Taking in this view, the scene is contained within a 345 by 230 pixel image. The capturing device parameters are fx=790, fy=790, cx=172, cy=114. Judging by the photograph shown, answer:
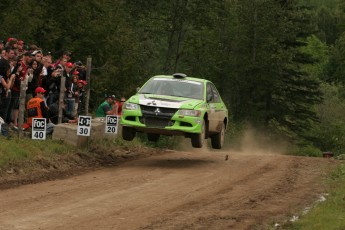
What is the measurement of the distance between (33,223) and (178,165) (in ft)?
28.0

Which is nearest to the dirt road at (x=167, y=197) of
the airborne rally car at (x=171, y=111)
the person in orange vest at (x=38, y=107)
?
the airborne rally car at (x=171, y=111)

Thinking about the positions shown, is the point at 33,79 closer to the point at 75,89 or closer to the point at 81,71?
the point at 75,89

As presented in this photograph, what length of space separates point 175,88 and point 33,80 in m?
3.44

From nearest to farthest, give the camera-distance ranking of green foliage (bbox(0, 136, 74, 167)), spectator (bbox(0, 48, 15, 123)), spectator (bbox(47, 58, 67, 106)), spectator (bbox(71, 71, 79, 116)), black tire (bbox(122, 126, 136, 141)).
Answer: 1. green foliage (bbox(0, 136, 74, 167))
2. spectator (bbox(0, 48, 15, 123))
3. black tire (bbox(122, 126, 136, 141))
4. spectator (bbox(47, 58, 67, 106))
5. spectator (bbox(71, 71, 79, 116))

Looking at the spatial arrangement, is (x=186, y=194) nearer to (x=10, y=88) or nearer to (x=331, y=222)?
(x=331, y=222)

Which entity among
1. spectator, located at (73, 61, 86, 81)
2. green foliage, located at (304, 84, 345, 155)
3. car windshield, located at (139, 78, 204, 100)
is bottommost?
green foliage, located at (304, 84, 345, 155)

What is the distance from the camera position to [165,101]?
59.2 ft

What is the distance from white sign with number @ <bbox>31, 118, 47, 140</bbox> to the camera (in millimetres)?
16781

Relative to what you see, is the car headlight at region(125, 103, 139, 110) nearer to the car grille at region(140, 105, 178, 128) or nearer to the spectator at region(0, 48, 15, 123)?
the car grille at region(140, 105, 178, 128)

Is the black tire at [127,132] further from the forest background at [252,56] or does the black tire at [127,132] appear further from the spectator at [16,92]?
the forest background at [252,56]

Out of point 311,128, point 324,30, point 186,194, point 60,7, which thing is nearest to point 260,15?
point 311,128

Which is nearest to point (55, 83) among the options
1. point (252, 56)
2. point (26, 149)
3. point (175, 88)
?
point (175, 88)

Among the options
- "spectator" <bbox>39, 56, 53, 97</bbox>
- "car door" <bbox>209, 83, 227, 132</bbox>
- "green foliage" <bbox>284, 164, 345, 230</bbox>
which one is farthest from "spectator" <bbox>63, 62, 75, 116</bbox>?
"green foliage" <bbox>284, 164, 345, 230</bbox>

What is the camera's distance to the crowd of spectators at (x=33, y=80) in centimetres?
1747
